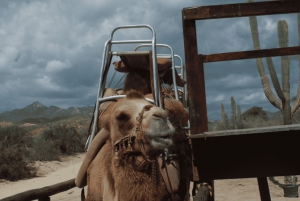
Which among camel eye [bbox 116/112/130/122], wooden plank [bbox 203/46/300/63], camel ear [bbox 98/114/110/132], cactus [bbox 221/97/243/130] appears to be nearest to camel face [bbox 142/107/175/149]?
camel eye [bbox 116/112/130/122]

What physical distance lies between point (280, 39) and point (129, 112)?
25.3ft

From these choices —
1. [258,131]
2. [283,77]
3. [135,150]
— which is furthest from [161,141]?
[283,77]

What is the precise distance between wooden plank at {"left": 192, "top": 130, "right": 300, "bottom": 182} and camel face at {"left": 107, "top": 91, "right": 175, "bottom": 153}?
266 millimetres

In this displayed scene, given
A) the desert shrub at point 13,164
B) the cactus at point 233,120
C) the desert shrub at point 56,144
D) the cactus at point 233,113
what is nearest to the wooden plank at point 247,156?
the desert shrub at point 13,164

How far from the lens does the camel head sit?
2.89 metres

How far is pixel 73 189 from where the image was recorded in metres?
12.4

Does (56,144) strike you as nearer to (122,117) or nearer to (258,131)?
(122,117)

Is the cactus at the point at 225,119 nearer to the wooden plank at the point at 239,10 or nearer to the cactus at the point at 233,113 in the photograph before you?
the cactus at the point at 233,113

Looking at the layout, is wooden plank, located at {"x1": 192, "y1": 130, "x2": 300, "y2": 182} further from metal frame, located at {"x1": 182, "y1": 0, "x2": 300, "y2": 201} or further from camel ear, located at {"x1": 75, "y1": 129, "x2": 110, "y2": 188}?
camel ear, located at {"x1": 75, "y1": 129, "x2": 110, "y2": 188}

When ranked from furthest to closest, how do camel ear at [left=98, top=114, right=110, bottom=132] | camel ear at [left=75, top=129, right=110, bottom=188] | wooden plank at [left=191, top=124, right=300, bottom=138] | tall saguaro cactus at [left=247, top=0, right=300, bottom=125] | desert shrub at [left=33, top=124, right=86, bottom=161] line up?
desert shrub at [left=33, top=124, right=86, bottom=161]
tall saguaro cactus at [left=247, top=0, right=300, bottom=125]
camel ear at [left=75, top=129, right=110, bottom=188]
camel ear at [left=98, top=114, right=110, bottom=132]
wooden plank at [left=191, top=124, right=300, bottom=138]

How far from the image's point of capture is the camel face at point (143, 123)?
2.89 m

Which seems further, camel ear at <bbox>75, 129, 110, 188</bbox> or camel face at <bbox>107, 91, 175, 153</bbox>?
camel ear at <bbox>75, 129, 110, 188</bbox>

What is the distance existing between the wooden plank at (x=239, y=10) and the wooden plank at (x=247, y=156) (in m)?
0.94

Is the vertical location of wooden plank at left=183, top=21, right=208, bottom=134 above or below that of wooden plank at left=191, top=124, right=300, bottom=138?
above
